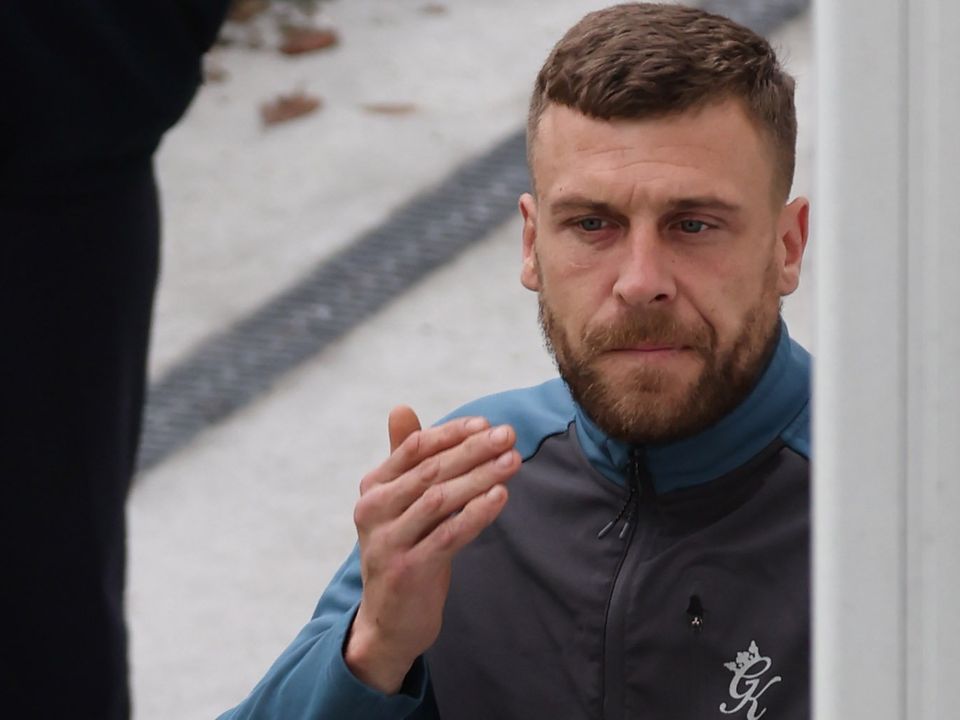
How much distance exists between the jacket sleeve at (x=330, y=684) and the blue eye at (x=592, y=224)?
355 millimetres

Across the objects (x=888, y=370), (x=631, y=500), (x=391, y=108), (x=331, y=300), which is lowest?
(x=331, y=300)

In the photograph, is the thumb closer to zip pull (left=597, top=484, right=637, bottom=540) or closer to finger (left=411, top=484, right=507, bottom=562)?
finger (left=411, top=484, right=507, bottom=562)

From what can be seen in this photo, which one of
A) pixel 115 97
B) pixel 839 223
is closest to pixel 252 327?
pixel 115 97

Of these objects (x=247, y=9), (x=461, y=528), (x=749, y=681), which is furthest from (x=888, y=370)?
(x=247, y=9)

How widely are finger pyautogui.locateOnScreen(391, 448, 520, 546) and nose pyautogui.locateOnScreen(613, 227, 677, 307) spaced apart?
168 millimetres

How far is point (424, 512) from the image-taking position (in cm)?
142

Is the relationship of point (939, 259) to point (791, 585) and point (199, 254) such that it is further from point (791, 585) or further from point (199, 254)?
point (199, 254)

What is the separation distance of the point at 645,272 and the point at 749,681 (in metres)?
0.35

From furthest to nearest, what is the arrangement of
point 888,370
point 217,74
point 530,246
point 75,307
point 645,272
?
point 217,74 → point 75,307 → point 530,246 → point 645,272 → point 888,370

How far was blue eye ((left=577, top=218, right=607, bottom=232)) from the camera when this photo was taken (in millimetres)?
1594

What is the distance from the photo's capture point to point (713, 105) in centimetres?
158

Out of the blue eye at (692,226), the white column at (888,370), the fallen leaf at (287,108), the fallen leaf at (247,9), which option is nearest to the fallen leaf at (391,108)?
the fallen leaf at (287,108)

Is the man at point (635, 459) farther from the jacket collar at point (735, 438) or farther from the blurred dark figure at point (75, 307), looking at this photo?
the blurred dark figure at point (75, 307)

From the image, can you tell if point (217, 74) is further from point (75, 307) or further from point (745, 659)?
point (745, 659)
